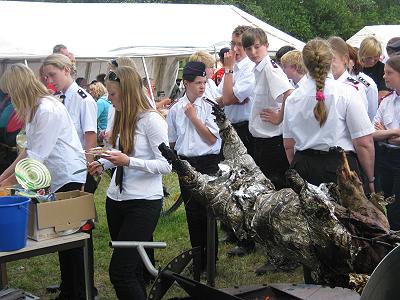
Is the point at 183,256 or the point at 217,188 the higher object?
the point at 217,188

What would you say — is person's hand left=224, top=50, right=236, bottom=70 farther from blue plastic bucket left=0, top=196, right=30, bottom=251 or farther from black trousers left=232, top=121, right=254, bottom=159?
blue plastic bucket left=0, top=196, right=30, bottom=251

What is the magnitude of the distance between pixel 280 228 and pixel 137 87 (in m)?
1.83

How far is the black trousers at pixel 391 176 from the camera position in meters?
5.23

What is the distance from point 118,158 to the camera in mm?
3787

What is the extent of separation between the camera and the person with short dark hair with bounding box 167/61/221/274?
205 inches

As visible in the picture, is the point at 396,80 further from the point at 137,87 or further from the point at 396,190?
the point at 137,87

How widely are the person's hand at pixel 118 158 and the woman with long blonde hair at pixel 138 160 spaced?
0.06 metres

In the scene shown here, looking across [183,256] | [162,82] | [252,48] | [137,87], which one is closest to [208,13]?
[162,82]

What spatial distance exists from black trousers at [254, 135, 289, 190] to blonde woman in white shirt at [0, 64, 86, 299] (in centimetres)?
176

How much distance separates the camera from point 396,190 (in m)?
5.31

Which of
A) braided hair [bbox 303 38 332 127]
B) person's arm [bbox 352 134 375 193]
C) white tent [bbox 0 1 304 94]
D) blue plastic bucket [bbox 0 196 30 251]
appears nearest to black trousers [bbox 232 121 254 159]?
person's arm [bbox 352 134 375 193]

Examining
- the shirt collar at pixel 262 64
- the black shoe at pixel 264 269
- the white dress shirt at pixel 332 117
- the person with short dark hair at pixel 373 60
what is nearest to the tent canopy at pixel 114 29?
the person with short dark hair at pixel 373 60

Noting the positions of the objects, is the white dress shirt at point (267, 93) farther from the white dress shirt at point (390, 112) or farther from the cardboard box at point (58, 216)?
the cardboard box at point (58, 216)

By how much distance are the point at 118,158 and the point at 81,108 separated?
1.67 m
